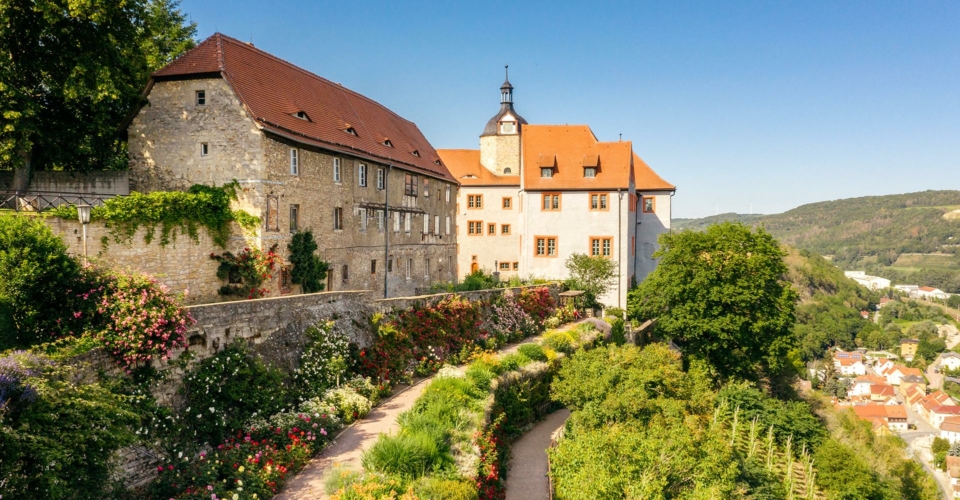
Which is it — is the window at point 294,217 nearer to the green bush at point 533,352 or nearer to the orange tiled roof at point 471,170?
the green bush at point 533,352

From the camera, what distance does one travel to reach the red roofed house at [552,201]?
133 ft

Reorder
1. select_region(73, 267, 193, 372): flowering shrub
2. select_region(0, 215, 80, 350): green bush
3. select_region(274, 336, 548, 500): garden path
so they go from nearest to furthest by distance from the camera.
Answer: select_region(0, 215, 80, 350): green bush → select_region(274, 336, 548, 500): garden path → select_region(73, 267, 193, 372): flowering shrub

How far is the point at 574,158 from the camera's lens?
139ft

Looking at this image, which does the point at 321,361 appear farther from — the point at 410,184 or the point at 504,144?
the point at 504,144

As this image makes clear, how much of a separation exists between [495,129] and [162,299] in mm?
37911

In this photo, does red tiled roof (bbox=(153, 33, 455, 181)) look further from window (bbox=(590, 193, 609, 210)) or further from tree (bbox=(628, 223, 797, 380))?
tree (bbox=(628, 223, 797, 380))

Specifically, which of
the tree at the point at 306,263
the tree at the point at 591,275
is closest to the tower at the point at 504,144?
the tree at the point at 591,275

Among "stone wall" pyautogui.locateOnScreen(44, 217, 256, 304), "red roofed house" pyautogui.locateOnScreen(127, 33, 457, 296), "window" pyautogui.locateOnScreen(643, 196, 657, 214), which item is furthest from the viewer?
"window" pyautogui.locateOnScreen(643, 196, 657, 214)

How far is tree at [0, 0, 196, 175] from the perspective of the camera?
16906 millimetres

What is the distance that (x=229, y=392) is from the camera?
1259 centimetres

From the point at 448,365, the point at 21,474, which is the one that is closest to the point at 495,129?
the point at 448,365

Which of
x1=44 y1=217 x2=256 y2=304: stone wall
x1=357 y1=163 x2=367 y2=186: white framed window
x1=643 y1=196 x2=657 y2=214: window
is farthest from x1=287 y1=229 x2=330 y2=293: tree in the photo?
x1=643 y1=196 x2=657 y2=214: window

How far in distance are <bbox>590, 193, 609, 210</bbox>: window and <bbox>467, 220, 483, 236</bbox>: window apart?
9371mm

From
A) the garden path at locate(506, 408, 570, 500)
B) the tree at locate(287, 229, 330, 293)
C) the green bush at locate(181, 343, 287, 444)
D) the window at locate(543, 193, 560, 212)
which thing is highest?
the window at locate(543, 193, 560, 212)
